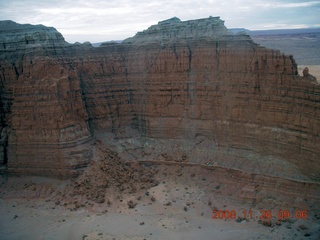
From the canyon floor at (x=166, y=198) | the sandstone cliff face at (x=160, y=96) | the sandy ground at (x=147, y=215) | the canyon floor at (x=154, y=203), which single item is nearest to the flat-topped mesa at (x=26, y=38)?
the sandstone cliff face at (x=160, y=96)

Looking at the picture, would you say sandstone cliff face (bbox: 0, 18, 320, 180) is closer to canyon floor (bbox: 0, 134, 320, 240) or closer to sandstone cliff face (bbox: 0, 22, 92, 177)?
sandstone cliff face (bbox: 0, 22, 92, 177)

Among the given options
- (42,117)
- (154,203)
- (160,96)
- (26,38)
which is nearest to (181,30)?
(160,96)

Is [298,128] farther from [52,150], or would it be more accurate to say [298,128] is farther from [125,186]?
[52,150]

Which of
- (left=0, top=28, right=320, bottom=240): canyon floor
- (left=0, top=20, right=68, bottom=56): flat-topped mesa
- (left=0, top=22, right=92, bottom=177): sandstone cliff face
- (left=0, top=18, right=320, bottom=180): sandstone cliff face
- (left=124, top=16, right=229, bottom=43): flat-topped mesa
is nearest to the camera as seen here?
(left=0, top=28, right=320, bottom=240): canyon floor

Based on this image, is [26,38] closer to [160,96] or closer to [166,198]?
[160,96]

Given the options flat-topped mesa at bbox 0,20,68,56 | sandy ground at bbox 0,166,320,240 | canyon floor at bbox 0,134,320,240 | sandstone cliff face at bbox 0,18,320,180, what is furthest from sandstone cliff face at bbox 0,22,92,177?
sandy ground at bbox 0,166,320,240

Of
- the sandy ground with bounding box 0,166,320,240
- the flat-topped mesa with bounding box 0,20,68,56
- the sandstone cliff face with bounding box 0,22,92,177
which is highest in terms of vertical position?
the flat-topped mesa with bounding box 0,20,68,56

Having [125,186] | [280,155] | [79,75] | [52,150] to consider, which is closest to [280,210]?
[280,155]
